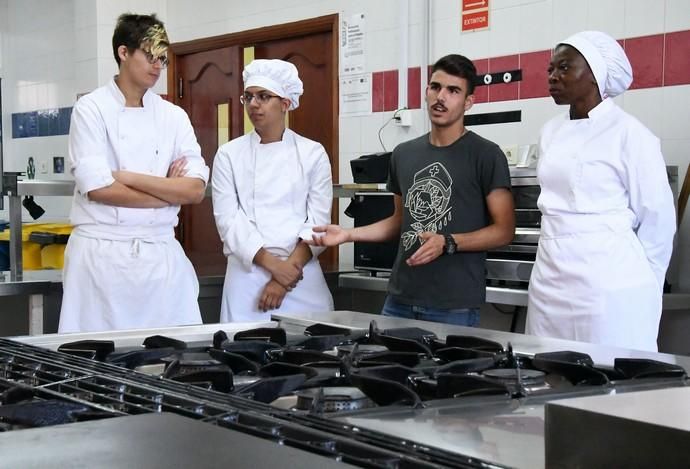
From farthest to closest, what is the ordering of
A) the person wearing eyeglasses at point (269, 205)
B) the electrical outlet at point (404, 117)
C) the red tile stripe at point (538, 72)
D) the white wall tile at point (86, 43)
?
the white wall tile at point (86, 43), the electrical outlet at point (404, 117), the red tile stripe at point (538, 72), the person wearing eyeglasses at point (269, 205)

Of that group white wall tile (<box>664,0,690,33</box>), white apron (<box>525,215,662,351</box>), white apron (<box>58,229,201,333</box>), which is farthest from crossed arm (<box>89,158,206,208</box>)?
white wall tile (<box>664,0,690,33</box>)

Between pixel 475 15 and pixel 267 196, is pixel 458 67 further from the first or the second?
pixel 475 15

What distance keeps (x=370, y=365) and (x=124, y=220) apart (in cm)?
157

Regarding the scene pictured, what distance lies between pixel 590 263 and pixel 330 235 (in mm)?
735

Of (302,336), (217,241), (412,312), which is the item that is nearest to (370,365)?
(302,336)

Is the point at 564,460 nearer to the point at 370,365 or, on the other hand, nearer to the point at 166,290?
the point at 370,365

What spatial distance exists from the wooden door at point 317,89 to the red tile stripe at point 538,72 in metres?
0.41

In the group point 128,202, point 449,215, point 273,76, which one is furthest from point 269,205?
point 449,215

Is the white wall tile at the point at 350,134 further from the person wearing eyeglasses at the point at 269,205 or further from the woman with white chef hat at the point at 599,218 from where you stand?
the woman with white chef hat at the point at 599,218

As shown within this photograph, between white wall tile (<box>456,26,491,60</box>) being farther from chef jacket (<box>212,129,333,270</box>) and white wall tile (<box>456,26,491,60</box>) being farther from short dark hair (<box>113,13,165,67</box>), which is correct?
short dark hair (<box>113,13,165,67</box>)

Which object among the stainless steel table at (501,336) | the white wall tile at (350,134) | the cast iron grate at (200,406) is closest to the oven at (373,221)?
the white wall tile at (350,134)

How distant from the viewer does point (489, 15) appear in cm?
430

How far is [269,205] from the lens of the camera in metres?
3.03

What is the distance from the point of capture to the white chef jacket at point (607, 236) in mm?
2398
